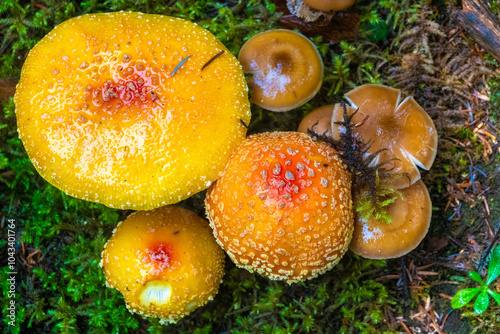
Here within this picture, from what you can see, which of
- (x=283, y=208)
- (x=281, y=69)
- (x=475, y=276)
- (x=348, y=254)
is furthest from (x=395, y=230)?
(x=281, y=69)

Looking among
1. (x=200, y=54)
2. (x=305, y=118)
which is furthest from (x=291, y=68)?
(x=200, y=54)

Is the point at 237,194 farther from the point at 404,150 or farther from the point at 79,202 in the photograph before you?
the point at 79,202

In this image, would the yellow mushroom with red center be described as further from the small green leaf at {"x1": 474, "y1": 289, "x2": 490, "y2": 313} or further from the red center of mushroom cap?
the red center of mushroom cap

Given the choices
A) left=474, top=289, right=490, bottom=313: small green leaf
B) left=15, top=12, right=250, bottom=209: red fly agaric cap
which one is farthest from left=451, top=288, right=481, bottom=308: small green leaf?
left=15, top=12, right=250, bottom=209: red fly agaric cap

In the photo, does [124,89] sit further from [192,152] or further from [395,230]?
[395,230]

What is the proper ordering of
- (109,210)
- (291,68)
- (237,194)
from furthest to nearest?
(109,210)
(291,68)
(237,194)

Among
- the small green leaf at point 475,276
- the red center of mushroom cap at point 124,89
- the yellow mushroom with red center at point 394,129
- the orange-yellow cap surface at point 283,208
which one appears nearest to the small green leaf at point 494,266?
the small green leaf at point 475,276
